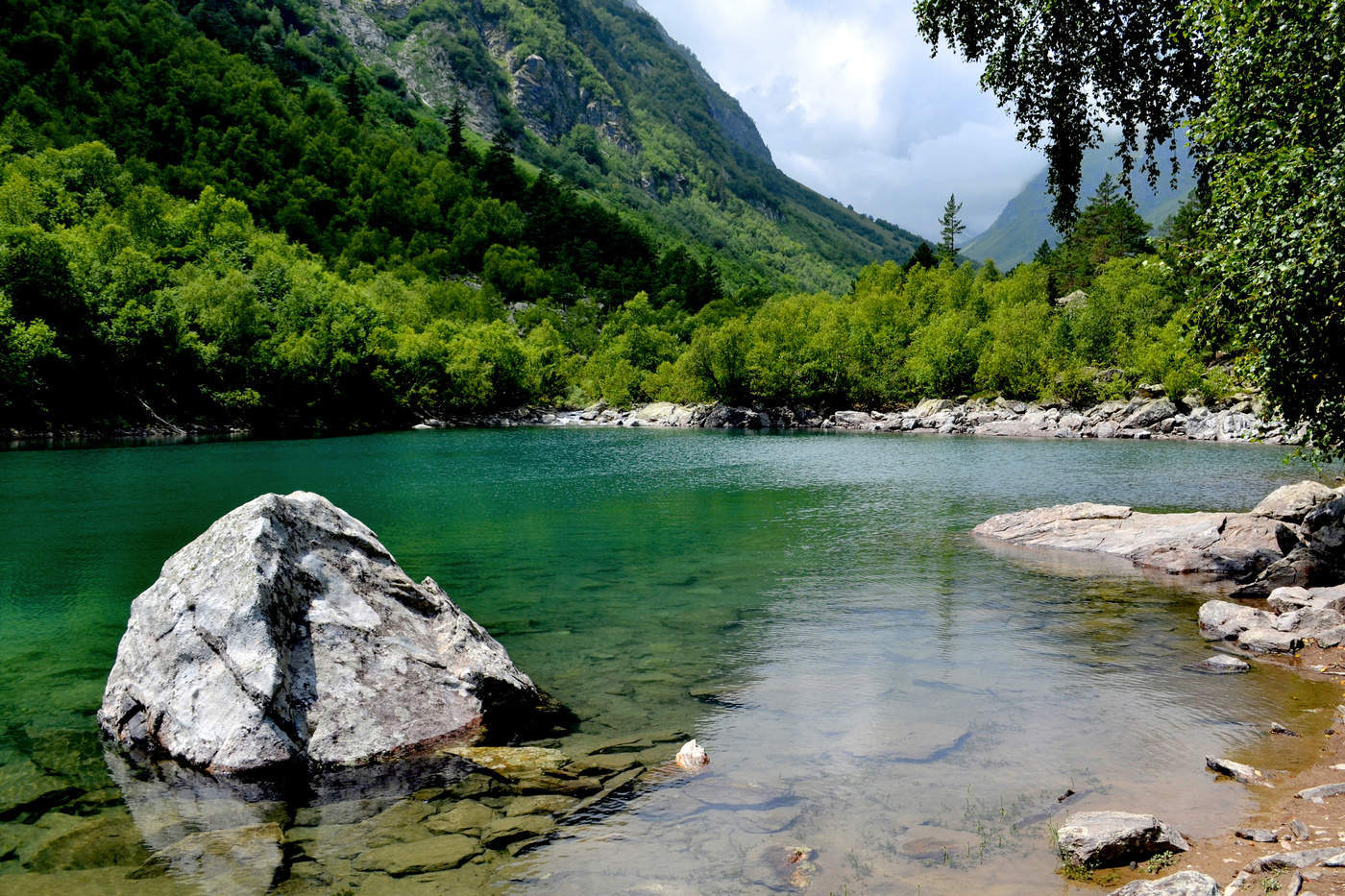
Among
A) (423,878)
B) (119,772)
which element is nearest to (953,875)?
(423,878)

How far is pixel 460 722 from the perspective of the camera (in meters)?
10.9

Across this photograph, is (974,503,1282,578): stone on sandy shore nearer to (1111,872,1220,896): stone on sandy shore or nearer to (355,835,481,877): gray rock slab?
(1111,872,1220,896): stone on sandy shore

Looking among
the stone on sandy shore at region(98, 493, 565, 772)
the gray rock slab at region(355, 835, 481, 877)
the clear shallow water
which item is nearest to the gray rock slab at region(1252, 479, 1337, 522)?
the clear shallow water

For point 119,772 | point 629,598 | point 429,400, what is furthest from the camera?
point 429,400

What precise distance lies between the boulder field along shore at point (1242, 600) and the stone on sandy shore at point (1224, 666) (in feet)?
0.06

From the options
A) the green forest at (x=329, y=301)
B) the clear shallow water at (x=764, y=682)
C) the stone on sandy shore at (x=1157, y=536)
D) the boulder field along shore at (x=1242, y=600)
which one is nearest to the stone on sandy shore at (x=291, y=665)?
the clear shallow water at (x=764, y=682)

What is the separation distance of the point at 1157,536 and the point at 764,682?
1732 cm

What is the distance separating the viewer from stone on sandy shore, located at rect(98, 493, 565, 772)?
→ 9906 millimetres

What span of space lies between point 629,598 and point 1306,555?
17220 mm

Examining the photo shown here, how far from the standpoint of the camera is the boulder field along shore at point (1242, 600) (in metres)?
6.73

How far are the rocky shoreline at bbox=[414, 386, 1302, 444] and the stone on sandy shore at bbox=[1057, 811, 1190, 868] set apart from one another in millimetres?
71296

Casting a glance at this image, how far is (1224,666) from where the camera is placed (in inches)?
520

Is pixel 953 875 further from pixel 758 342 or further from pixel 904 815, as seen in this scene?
pixel 758 342

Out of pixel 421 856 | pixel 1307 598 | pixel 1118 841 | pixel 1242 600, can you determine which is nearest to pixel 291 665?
pixel 421 856
